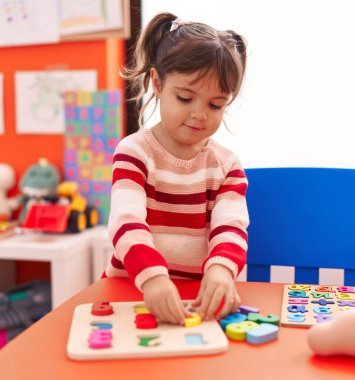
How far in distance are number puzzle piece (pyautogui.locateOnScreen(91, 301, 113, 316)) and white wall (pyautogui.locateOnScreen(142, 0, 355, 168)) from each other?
1.14 m

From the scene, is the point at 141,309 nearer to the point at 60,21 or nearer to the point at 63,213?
the point at 63,213

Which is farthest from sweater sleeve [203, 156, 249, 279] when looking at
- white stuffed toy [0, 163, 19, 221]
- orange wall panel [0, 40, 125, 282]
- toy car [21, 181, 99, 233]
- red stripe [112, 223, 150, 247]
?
white stuffed toy [0, 163, 19, 221]

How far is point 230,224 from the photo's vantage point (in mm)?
833

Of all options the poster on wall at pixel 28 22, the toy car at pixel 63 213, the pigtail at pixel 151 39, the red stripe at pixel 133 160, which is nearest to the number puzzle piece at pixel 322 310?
the red stripe at pixel 133 160

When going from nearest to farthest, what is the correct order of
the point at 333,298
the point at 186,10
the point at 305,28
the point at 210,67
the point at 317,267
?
the point at 333,298 < the point at 210,67 < the point at 317,267 < the point at 305,28 < the point at 186,10

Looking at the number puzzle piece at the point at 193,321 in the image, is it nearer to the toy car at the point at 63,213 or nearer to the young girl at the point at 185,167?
the young girl at the point at 185,167

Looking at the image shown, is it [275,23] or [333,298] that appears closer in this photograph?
[333,298]

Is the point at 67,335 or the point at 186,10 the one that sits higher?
the point at 186,10

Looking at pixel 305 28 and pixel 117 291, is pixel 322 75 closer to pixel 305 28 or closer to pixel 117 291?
pixel 305 28

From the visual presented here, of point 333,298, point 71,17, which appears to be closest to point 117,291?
point 333,298

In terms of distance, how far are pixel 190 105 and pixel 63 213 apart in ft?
3.68

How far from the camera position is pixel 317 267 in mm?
954

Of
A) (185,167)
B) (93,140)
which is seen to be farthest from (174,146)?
(93,140)

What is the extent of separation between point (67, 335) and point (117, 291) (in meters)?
0.17
